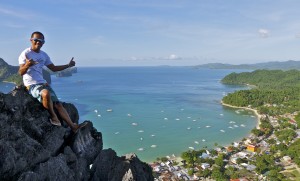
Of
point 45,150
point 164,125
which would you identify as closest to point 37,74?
point 45,150

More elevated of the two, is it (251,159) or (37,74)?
(37,74)

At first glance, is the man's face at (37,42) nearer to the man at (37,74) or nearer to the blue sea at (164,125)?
the man at (37,74)

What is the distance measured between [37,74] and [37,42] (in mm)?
657

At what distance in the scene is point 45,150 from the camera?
554cm

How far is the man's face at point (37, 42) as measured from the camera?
5457 mm

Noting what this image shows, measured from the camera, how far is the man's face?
5457mm

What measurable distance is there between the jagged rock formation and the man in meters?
0.22

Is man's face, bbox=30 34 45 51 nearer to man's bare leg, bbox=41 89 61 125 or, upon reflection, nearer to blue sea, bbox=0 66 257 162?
man's bare leg, bbox=41 89 61 125

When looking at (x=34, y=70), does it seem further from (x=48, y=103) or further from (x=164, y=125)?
(x=164, y=125)

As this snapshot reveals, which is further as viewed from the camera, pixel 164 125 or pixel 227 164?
pixel 164 125

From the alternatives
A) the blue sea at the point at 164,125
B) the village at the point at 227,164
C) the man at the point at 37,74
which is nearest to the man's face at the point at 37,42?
the man at the point at 37,74

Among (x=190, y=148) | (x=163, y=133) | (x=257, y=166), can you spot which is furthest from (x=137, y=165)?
(x=163, y=133)

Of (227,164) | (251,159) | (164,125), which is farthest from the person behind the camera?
(164,125)

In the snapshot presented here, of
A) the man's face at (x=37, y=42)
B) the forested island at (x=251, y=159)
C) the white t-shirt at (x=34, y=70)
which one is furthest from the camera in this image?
the forested island at (x=251, y=159)
